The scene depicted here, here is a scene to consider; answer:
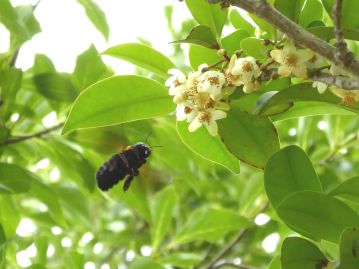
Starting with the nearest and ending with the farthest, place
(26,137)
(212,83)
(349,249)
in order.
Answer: (349,249), (212,83), (26,137)

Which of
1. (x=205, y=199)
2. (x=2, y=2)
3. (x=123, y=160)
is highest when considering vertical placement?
(x=2, y=2)

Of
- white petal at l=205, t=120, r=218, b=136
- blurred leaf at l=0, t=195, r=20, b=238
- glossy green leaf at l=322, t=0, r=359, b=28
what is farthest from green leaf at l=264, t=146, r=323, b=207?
blurred leaf at l=0, t=195, r=20, b=238

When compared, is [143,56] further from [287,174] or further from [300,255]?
[300,255]

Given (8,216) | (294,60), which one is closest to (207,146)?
(294,60)

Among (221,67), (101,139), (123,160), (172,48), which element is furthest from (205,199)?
(221,67)

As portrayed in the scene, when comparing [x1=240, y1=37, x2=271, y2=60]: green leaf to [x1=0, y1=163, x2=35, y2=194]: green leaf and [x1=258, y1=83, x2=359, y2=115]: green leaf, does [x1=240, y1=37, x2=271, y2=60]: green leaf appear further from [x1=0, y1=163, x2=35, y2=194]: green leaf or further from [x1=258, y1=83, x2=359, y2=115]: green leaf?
[x1=0, y1=163, x2=35, y2=194]: green leaf

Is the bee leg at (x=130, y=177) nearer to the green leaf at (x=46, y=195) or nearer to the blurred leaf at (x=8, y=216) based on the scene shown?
the green leaf at (x=46, y=195)

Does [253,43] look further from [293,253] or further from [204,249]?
[204,249]
